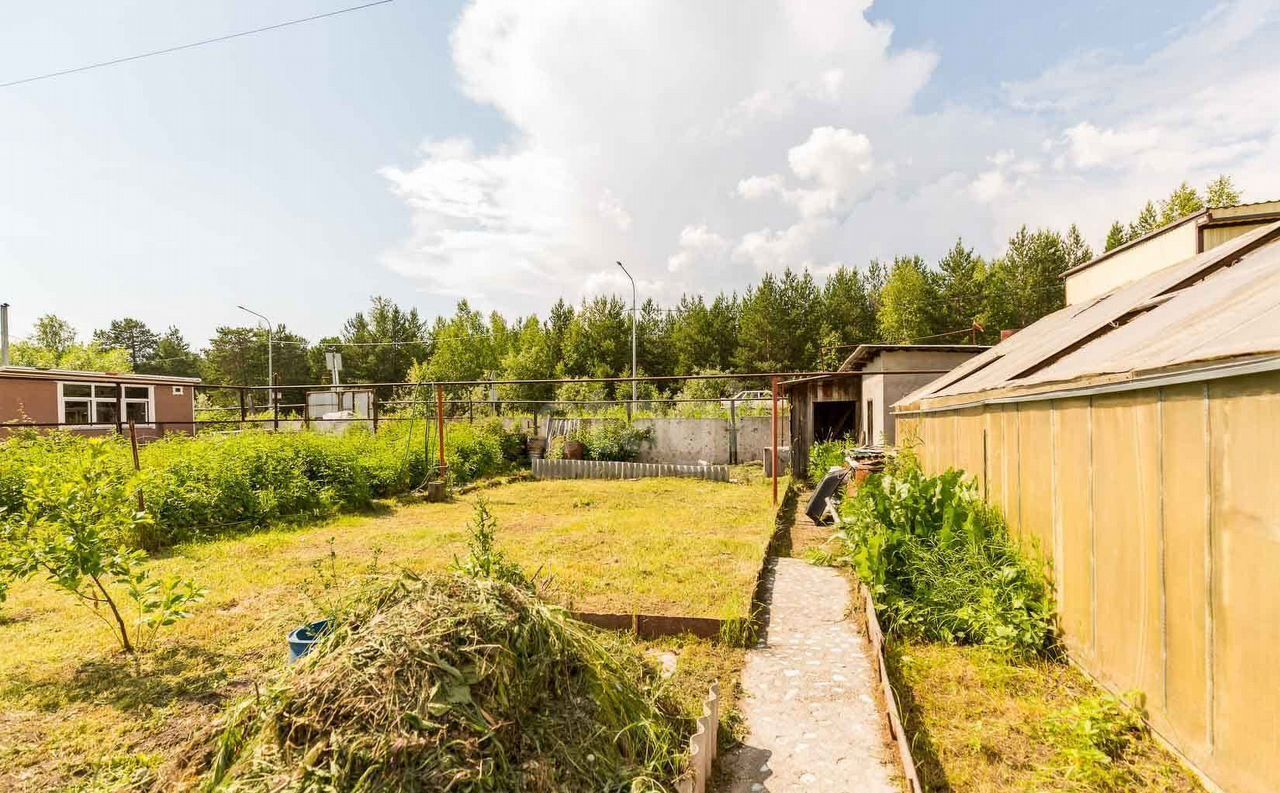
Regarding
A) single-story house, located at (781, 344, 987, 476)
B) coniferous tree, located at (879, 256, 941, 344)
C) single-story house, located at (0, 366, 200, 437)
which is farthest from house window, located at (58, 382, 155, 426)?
coniferous tree, located at (879, 256, 941, 344)

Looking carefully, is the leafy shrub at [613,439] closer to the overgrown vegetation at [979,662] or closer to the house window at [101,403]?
the overgrown vegetation at [979,662]

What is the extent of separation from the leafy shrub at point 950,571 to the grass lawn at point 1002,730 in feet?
0.77

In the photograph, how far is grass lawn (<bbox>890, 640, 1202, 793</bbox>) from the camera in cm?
279

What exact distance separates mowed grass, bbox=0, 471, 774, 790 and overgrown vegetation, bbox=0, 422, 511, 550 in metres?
0.67

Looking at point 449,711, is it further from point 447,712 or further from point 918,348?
point 918,348

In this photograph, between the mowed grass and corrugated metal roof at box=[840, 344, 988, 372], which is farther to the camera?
corrugated metal roof at box=[840, 344, 988, 372]

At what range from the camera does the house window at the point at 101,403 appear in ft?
56.8

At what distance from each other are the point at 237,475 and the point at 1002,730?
1055 cm

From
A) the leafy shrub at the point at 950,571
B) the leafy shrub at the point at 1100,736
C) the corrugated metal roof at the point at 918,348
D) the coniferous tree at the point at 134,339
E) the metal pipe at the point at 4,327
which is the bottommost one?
the leafy shrub at the point at 1100,736

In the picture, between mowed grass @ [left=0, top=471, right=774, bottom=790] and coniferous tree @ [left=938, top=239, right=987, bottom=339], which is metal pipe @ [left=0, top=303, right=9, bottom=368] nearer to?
mowed grass @ [left=0, top=471, right=774, bottom=790]

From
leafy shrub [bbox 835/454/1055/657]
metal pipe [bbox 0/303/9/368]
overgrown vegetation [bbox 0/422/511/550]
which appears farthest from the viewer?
metal pipe [bbox 0/303/9/368]

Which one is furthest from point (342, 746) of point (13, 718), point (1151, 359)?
point (1151, 359)

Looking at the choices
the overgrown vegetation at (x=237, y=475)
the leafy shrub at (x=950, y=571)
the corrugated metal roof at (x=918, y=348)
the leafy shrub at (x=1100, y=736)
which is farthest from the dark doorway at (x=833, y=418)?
the leafy shrub at (x=1100, y=736)

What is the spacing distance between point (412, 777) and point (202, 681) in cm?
308
